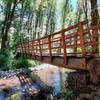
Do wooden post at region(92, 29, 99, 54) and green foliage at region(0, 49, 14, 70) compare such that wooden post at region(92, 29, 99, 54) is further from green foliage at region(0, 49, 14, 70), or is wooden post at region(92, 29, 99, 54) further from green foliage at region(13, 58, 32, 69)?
green foliage at region(13, 58, 32, 69)

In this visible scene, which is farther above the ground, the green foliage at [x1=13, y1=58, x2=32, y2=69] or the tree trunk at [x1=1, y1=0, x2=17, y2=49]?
the tree trunk at [x1=1, y1=0, x2=17, y2=49]

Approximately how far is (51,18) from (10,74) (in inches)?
1081

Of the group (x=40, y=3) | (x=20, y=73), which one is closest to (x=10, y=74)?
(x=20, y=73)

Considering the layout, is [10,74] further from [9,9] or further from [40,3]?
[40,3]

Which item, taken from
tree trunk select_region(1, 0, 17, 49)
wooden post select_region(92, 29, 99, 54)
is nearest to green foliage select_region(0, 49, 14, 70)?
tree trunk select_region(1, 0, 17, 49)

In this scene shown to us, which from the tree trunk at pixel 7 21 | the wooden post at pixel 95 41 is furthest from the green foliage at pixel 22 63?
the wooden post at pixel 95 41

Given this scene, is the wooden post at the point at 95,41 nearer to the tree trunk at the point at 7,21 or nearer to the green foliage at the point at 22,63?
the green foliage at the point at 22,63

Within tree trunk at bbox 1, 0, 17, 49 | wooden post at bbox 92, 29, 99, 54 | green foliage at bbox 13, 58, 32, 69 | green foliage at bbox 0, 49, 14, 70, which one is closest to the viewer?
wooden post at bbox 92, 29, 99, 54

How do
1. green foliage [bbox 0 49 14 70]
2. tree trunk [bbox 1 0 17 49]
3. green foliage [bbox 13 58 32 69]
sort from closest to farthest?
green foliage [bbox 0 49 14 70]
green foliage [bbox 13 58 32 69]
tree trunk [bbox 1 0 17 49]

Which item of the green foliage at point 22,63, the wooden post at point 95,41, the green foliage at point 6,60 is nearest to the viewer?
the wooden post at point 95,41

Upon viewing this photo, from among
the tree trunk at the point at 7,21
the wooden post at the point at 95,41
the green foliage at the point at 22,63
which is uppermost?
the tree trunk at the point at 7,21

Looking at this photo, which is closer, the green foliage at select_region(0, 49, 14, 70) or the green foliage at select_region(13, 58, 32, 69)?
the green foliage at select_region(0, 49, 14, 70)

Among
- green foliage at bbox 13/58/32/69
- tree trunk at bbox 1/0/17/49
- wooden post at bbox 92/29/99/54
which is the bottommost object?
green foliage at bbox 13/58/32/69

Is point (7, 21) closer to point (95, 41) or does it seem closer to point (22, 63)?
point (22, 63)
